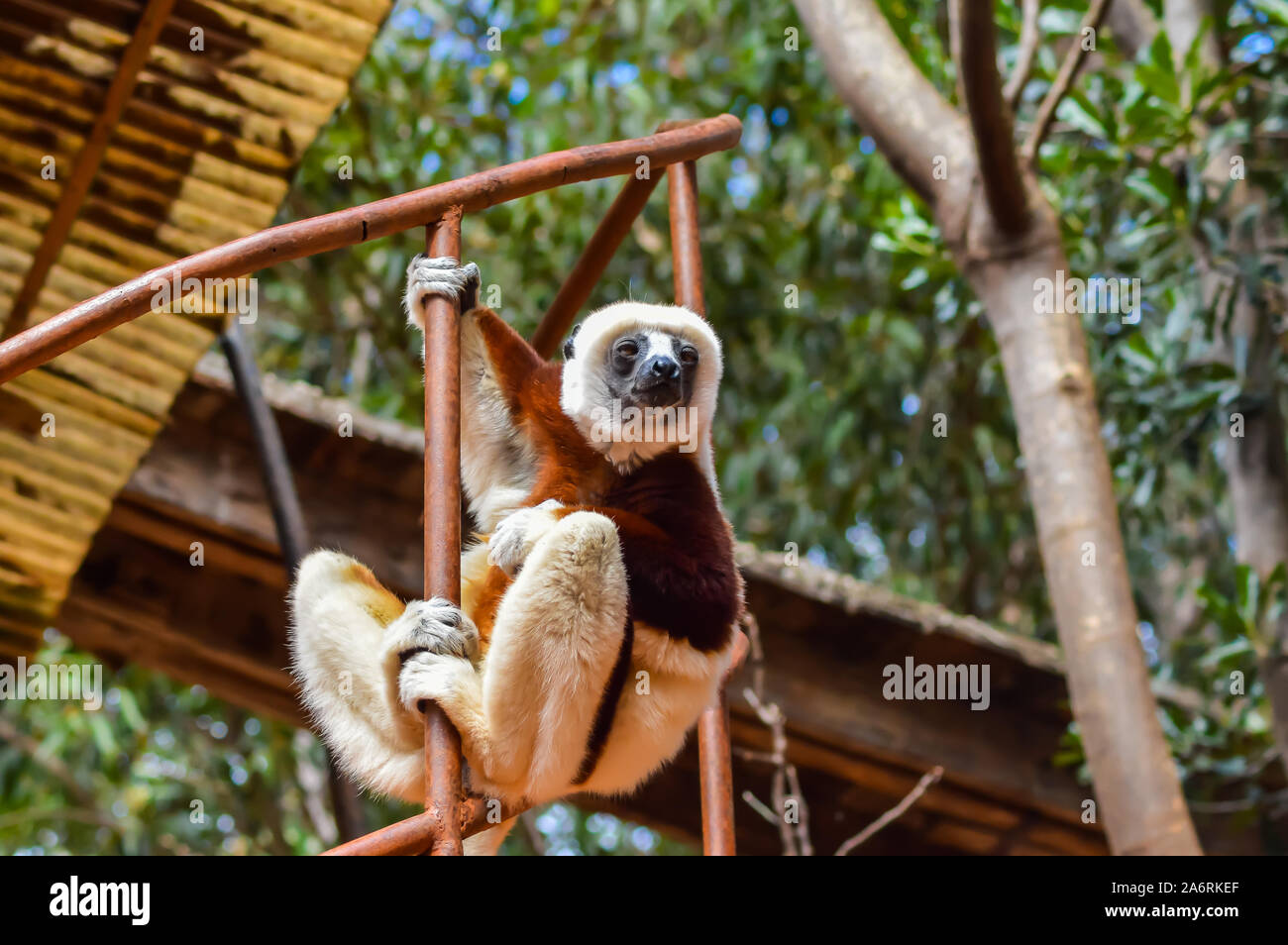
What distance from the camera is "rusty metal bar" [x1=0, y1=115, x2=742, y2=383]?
200cm

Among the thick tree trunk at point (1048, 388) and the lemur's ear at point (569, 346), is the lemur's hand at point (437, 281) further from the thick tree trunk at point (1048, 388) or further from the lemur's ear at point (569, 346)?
the thick tree trunk at point (1048, 388)

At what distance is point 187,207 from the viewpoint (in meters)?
3.99

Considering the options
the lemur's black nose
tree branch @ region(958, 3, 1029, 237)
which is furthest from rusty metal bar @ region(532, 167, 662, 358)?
tree branch @ region(958, 3, 1029, 237)

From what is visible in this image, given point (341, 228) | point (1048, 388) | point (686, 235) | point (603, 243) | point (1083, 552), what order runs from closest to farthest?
point (341, 228) < point (603, 243) < point (686, 235) < point (1083, 552) < point (1048, 388)

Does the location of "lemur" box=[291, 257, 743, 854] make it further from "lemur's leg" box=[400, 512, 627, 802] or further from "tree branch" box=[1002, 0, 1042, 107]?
"tree branch" box=[1002, 0, 1042, 107]

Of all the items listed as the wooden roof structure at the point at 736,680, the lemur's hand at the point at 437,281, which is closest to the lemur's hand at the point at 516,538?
the lemur's hand at the point at 437,281

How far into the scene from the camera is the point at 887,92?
15.7ft

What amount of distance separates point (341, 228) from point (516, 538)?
0.75 meters

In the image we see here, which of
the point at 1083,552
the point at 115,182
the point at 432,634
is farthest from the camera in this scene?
the point at 1083,552

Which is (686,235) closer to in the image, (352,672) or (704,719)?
(704,719)

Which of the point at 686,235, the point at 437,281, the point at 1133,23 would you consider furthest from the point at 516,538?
the point at 1133,23

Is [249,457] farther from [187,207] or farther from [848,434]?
[848,434]
